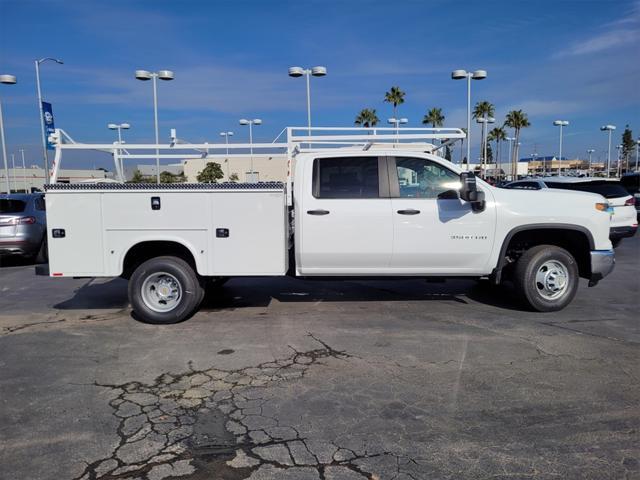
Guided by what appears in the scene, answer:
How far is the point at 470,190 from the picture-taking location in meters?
6.34

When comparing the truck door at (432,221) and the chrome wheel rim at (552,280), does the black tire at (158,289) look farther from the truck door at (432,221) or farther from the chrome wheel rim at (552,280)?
the chrome wheel rim at (552,280)

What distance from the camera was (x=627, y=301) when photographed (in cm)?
776

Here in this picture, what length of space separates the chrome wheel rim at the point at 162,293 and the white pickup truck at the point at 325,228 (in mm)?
12

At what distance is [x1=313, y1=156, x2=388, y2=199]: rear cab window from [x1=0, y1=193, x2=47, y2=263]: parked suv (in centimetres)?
768

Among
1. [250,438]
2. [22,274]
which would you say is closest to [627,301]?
[250,438]

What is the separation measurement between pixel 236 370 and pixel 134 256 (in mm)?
2582

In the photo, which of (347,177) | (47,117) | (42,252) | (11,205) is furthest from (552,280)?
(47,117)

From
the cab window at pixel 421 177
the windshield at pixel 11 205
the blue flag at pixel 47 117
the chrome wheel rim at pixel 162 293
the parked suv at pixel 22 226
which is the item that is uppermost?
the blue flag at pixel 47 117

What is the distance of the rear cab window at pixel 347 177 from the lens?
666 cm

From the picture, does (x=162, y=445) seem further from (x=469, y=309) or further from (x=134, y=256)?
(x=469, y=309)

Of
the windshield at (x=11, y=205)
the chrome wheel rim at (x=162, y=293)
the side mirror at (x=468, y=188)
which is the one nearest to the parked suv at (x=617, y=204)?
the side mirror at (x=468, y=188)

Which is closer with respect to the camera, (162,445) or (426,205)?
(162,445)

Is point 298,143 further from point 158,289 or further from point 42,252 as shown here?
point 42,252

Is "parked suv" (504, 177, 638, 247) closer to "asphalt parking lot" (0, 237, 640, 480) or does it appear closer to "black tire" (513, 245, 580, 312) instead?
"black tire" (513, 245, 580, 312)
